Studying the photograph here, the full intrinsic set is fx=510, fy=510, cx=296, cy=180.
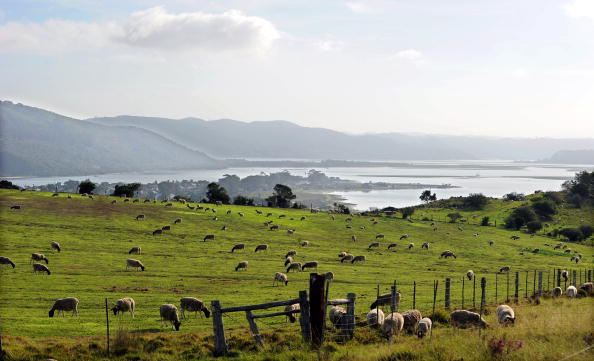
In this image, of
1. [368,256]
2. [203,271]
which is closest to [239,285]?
[203,271]

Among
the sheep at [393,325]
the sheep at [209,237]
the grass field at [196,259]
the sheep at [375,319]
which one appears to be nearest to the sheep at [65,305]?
the grass field at [196,259]

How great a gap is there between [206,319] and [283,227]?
5337 centimetres

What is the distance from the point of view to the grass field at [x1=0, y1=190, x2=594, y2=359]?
Result: 2859 cm

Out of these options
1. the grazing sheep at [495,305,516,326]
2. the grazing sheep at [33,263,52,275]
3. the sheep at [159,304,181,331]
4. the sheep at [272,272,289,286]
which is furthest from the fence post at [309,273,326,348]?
the grazing sheep at [33,263,52,275]

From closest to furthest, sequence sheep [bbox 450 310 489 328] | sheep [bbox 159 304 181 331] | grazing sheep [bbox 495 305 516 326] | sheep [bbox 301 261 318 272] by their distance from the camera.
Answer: sheep [bbox 450 310 489 328] < grazing sheep [bbox 495 305 516 326] < sheep [bbox 159 304 181 331] < sheep [bbox 301 261 318 272]

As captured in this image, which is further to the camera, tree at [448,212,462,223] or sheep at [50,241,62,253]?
tree at [448,212,462,223]

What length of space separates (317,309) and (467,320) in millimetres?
8511

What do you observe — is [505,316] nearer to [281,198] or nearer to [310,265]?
[310,265]

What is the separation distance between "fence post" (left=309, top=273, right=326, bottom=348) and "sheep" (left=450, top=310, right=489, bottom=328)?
308 inches

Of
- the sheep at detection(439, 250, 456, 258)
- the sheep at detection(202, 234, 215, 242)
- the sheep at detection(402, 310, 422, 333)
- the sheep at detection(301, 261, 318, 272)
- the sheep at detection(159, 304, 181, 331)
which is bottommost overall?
the sheep at detection(439, 250, 456, 258)

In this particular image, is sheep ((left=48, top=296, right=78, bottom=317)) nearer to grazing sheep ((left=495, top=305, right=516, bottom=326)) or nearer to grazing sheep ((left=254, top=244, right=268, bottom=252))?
grazing sheep ((left=495, top=305, right=516, bottom=326))

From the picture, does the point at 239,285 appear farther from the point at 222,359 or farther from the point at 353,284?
the point at 222,359

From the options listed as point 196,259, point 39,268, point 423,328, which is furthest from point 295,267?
point 423,328

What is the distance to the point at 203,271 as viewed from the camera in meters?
45.1
